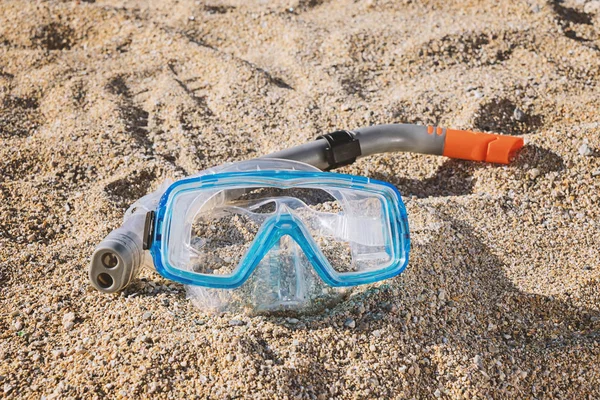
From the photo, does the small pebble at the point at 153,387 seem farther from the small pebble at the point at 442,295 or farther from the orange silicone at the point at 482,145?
the orange silicone at the point at 482,145

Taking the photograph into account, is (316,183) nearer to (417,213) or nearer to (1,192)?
(417,213)

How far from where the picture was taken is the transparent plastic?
1.71 m

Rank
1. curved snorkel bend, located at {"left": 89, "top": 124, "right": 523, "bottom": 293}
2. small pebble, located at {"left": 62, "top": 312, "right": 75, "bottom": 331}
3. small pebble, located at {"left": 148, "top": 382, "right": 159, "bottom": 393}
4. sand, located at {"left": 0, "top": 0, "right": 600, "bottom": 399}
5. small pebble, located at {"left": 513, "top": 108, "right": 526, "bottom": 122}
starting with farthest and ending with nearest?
small pebble, located at {"left": 513, "top": 108, "right": 526, "bottom": 122} → curved snorkel bend, located at {"left": 89, "top": 124, "right": 523, "bottom": 293} → small pebble, located at {"left": 62, "top": 312, "right": 75, "bottom": 331} → sand, located at {"left": 0, "top": 0, "right": 600, "bottom": 399} → small pebble, located at {"left": 148, "top": 382, "right": 159, "bottom": 393}

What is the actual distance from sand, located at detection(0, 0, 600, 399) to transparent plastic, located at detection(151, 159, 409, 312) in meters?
0.08

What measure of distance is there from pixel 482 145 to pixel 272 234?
1.07 meters

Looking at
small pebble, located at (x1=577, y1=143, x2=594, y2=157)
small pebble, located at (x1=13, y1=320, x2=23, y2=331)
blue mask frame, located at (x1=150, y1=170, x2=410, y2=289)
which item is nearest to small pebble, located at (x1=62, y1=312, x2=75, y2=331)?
small pebble, located at (x1=13, y1=320, x2=23, y2=331)

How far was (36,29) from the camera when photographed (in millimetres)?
3295

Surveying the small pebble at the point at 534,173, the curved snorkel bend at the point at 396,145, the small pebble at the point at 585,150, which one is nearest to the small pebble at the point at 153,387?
the curved snorkel bend at the point at 396,145

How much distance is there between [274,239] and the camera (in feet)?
5.65

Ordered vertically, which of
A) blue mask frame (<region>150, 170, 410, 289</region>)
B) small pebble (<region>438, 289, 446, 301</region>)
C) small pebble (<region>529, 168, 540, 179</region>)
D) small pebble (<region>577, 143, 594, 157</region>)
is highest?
blue mask frame (<region>150, 170, 410, 289</region>)

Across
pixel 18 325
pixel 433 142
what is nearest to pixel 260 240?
pixel 18 325

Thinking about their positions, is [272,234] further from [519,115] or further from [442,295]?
[519,115]

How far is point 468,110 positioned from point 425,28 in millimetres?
723

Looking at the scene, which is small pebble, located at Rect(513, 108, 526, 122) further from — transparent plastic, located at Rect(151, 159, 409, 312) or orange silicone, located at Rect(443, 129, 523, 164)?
transparent plastic, located at Rect(151, 159, 409, 312)
